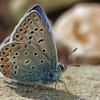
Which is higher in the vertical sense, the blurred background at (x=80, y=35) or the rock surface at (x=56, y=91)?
the blurred background at (x=80, y=35)

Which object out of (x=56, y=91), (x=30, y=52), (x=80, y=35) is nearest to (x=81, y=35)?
(x=80, y=35)

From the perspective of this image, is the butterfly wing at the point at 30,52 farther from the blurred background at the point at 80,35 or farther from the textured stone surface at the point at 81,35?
the textured stone surface at the point at 81,35

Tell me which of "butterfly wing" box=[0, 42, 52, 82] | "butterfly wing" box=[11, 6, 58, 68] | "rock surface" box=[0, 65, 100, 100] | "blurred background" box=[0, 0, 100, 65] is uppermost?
"blurred background" box=[0, 0, 100, 65]

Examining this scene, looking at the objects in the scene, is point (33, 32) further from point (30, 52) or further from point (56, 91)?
point (56, 91)

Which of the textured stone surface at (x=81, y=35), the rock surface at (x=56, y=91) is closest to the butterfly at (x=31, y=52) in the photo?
the rock surface at (x=56, y=91)

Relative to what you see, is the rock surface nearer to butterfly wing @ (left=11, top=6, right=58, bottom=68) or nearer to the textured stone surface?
butterfly wing @ (left=11, top=6, right=58, bottom=68)

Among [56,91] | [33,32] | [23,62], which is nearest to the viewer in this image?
[33,32]

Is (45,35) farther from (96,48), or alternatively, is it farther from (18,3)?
(18,3)

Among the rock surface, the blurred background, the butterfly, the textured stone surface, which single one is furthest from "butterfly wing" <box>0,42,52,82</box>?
the textured stone surface
